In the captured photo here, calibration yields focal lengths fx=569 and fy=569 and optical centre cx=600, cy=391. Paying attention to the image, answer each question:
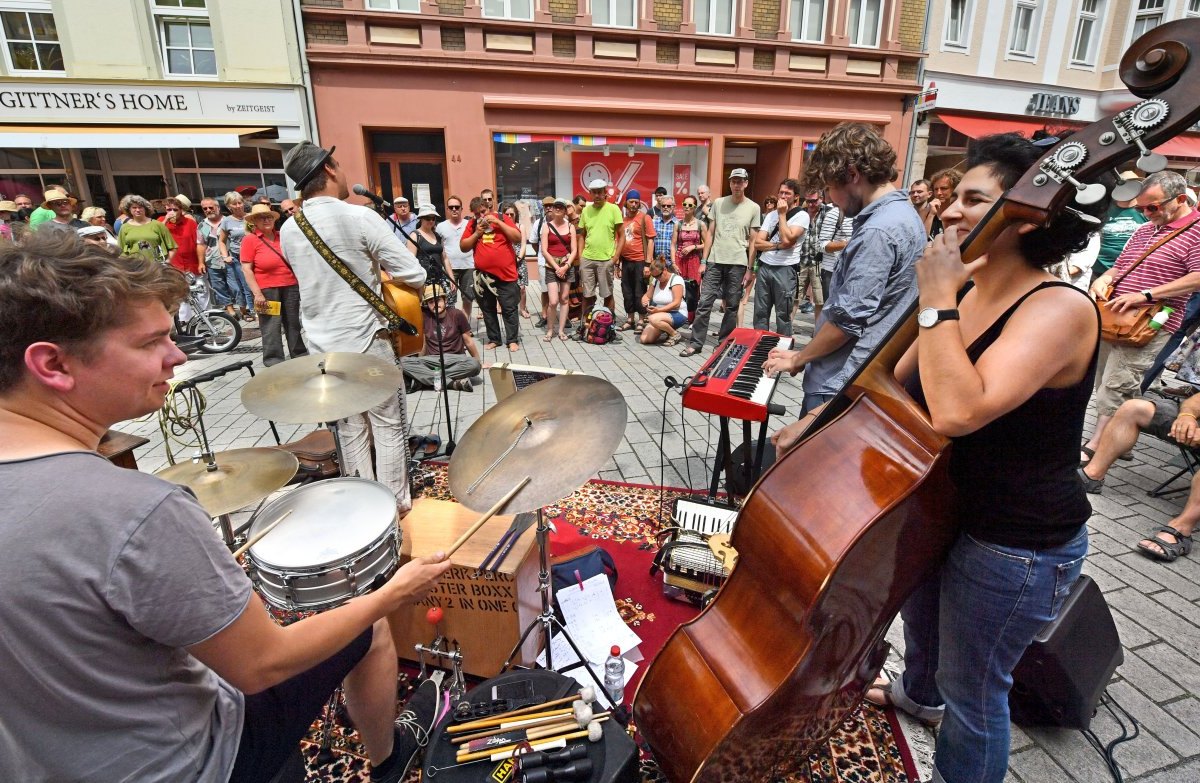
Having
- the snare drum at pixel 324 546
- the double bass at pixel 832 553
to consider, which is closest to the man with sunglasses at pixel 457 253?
the snare drum at pixel 324 546

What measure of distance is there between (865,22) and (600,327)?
437 inches

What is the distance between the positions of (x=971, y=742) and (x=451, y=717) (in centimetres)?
154

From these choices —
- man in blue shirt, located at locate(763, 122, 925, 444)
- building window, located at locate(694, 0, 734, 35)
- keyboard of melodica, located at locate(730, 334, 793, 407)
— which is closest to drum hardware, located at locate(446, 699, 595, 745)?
keyboard of melodica, located at locate(730, 334, 793, 407)

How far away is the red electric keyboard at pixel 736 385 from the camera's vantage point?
9.32 ft

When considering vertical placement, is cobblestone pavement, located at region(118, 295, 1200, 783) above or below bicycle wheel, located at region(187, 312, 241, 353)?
below

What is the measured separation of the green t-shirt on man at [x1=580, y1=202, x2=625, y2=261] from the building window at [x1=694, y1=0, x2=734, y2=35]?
23.0 feet

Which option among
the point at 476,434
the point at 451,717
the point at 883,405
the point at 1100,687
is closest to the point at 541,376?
the point at 476,434

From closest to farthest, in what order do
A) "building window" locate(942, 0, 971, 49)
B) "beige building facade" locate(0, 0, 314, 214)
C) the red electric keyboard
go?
the red electric keyboard → "beige building facade" locate(0, 0, 314, 214) → "building window" locate(942, 0, 971, 49)

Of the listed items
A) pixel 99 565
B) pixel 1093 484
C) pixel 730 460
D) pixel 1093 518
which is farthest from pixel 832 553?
pixel 1093 484

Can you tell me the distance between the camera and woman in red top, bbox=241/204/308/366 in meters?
6.38

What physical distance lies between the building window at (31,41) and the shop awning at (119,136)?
3.97 feet

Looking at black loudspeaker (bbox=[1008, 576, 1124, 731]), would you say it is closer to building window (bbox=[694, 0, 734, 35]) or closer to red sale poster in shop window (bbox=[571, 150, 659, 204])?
red sale poster in shop window (bbox=[571, 150, 659, 204])

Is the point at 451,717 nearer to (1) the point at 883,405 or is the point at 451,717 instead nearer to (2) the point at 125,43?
(1) the point at 883,405

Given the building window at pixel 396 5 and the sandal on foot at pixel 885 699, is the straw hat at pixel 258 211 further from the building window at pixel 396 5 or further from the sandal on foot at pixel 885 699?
the sandal on foot at pixel 885 699
